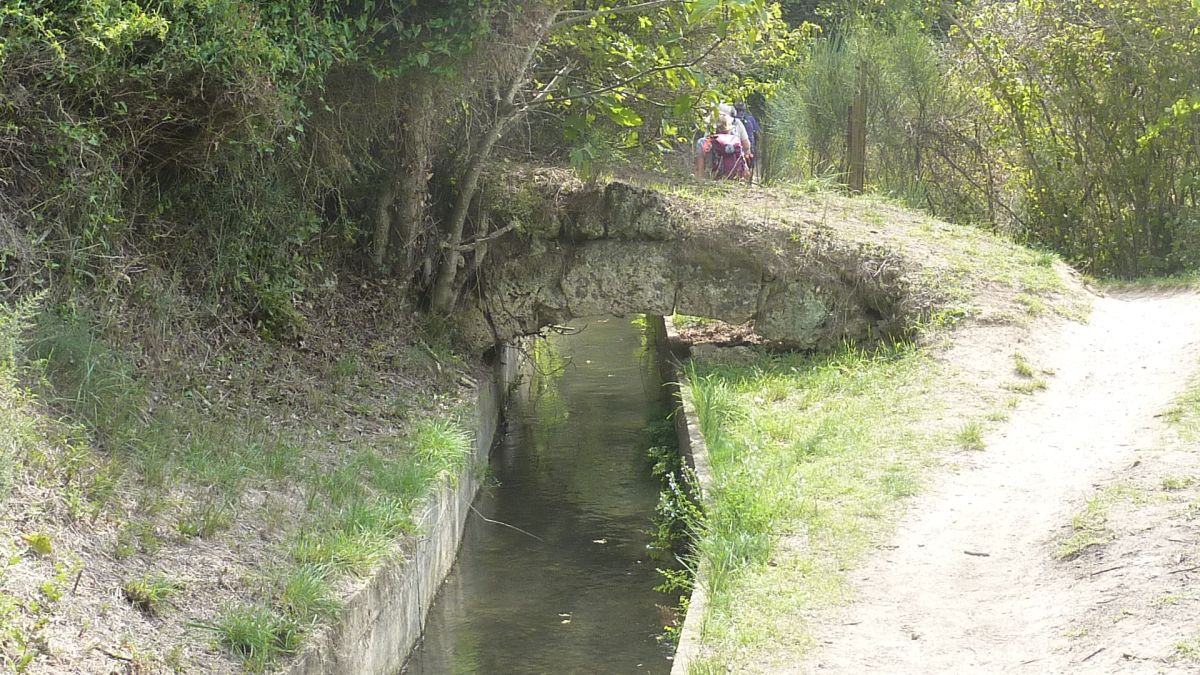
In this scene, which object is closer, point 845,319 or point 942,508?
point 942,508

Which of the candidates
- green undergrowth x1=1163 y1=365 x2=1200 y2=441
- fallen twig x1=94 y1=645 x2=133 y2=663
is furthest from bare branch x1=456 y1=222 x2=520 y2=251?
fallen twig x1=94 y1=645 x2=133 y2=663

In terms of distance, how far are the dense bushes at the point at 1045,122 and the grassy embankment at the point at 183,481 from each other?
8.56 meters

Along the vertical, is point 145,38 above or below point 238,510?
above

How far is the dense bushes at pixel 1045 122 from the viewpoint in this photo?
13.6 meters

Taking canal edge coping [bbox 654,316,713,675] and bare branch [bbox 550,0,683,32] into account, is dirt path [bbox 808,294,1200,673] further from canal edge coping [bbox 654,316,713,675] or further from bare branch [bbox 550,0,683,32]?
bare branch [bbox 550,0,683,32]

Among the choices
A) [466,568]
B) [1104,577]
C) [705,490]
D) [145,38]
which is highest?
[145,38]

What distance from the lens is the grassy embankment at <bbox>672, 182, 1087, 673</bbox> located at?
21.5 ft

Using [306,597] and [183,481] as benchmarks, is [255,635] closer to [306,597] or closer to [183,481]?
[306,597]

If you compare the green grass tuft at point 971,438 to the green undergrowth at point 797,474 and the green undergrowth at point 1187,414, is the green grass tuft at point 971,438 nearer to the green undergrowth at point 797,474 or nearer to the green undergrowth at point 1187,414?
the green undergrowth at point 797,474

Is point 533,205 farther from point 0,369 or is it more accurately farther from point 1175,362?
point 0,369

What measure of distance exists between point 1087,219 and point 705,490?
8.34 m

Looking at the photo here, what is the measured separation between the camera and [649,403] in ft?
47.0

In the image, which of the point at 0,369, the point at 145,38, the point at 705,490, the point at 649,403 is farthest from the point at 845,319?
the point at 0,369

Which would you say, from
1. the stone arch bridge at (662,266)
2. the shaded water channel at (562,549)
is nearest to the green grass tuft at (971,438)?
the shaded water channel at (562,549)
